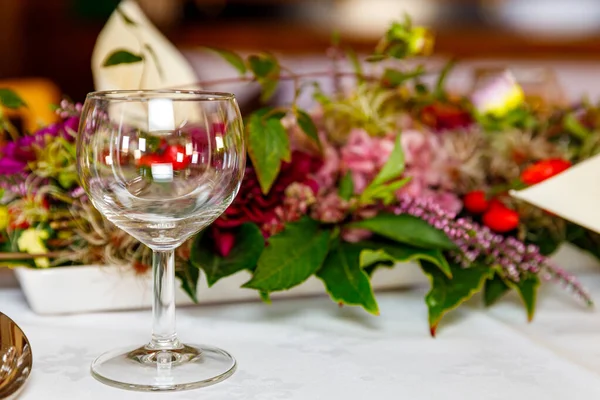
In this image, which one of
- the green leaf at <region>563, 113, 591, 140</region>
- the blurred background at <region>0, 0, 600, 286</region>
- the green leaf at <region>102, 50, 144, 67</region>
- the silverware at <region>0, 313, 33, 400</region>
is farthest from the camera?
the blurred background at <region>0, 0, 600, 286</region>

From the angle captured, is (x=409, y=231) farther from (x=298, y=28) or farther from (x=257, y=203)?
(x=298, y=28)

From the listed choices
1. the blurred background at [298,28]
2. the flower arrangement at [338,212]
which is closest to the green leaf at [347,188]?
the flower arrangement at [338,212]

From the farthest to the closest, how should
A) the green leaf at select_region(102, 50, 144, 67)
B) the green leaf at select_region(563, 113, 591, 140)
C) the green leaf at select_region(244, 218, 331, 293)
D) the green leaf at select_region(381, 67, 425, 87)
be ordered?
the green leaf at select_region(563, 113, 591, 140)
the green leaf at select_region(381, 67, 425, 87)
the green leaf at select_region(102, 50, 144, 67)
the green leaf at select_region(244, 218, 331, 293)

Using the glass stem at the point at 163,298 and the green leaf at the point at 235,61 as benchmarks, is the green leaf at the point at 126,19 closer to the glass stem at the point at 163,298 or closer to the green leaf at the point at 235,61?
the green leaf at the point at 235,61

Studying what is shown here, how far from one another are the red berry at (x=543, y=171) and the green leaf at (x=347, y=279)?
0.21 meters

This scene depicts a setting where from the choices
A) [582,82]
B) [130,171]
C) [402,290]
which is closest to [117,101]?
[130,171]

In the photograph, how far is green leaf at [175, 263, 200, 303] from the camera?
26.8 inches

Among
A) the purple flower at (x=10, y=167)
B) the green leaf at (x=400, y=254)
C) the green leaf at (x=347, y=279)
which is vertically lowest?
the green leaf at (x=347, y=279)

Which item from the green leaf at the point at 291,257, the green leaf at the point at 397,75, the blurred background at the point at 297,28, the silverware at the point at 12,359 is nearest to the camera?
the silverware at the point at 12,359

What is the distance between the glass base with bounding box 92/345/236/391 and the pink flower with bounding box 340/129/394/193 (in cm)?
27

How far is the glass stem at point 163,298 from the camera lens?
0.56m

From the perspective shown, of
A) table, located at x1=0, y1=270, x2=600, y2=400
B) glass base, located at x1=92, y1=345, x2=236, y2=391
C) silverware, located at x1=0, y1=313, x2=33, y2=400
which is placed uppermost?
silverware, located at x1=0, y1=313, x2=33, y2=400

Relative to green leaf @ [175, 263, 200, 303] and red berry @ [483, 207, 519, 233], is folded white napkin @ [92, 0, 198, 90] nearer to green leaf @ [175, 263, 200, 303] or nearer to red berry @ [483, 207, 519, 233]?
green leaf @ [175, 263, 200, 303]

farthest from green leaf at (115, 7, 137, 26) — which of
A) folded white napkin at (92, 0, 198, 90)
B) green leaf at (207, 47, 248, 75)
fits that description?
green leaf at (207, 47, 248, 75)
